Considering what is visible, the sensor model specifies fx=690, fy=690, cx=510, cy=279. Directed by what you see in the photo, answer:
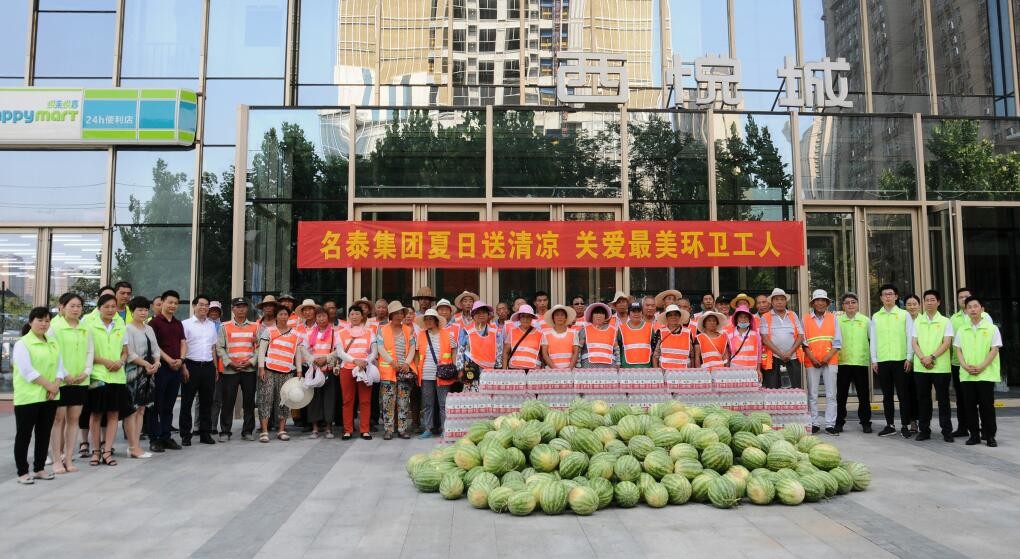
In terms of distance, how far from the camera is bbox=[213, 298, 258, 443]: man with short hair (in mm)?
8789

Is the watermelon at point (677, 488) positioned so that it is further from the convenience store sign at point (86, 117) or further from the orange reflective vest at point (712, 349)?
the convenience store sign at point (86, 117)

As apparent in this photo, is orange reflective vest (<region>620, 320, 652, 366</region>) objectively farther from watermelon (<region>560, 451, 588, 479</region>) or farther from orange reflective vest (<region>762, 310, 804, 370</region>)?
watermelon (<region>560, 451, 588, 479</region>)

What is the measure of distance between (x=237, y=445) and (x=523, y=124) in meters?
7.00

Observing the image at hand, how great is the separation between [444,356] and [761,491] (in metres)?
4.41

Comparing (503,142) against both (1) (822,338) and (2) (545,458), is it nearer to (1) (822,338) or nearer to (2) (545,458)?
(1) (822,338)

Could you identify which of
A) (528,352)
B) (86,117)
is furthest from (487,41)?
(528,352)

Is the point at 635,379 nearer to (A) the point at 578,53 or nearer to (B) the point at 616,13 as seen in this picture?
(A) the point at 578,53

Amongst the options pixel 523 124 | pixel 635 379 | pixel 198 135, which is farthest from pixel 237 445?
pixel 198 135

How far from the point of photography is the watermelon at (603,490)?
5480 mm

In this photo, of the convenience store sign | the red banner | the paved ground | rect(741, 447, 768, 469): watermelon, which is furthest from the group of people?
the convenience store sign

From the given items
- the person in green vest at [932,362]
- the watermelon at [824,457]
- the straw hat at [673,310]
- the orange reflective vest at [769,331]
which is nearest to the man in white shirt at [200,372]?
the straw hat at [673,310]

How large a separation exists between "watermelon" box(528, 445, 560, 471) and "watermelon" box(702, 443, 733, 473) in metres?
1.27

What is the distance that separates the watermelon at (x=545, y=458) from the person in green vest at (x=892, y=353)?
5498 mm

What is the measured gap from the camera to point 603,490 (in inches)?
216
